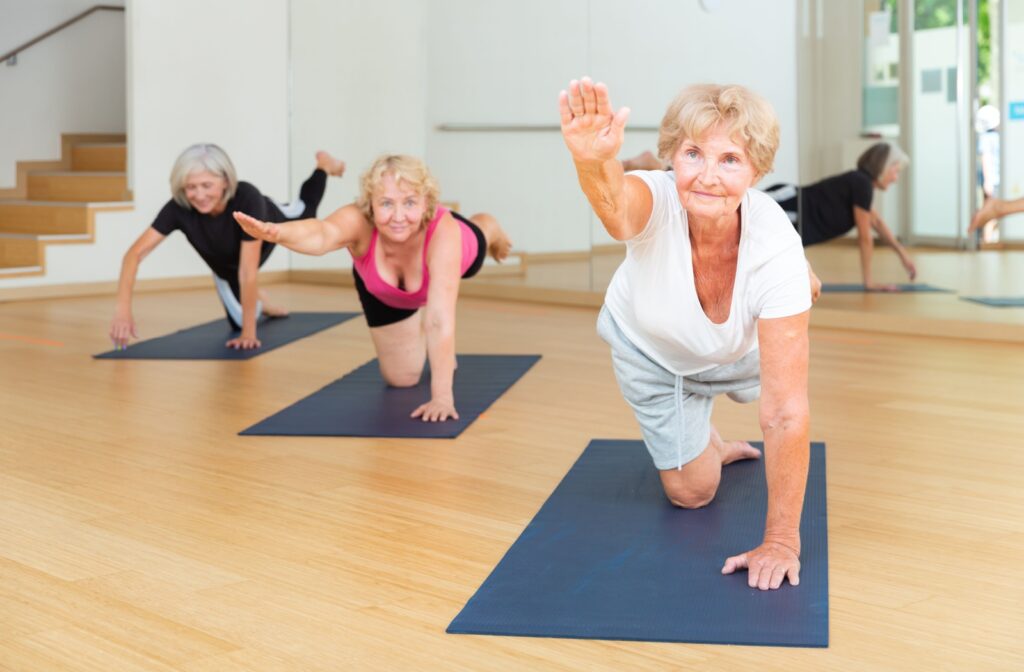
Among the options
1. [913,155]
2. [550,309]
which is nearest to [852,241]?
[913,155]

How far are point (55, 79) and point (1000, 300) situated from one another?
18.8 ft

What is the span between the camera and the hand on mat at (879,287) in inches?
205

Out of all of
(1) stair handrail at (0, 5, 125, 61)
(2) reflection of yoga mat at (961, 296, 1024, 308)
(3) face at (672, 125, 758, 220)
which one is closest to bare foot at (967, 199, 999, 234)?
(2) reflection of yoga mat at (961, 296, 1024, 308)

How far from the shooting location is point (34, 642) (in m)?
1.76

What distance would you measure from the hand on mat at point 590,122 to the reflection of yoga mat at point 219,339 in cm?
298

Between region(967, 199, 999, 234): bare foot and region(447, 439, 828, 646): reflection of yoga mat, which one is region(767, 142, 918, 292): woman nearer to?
region(967, 199, 999, 234): bare foot

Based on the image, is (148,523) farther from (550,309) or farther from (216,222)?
(550,309)

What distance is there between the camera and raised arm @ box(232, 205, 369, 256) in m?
2.64

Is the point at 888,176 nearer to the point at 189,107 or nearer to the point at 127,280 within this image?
the point at 127,280

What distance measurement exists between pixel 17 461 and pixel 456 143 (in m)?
3.96

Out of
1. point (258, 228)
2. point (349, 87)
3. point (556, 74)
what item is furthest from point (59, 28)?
point (258, 228)

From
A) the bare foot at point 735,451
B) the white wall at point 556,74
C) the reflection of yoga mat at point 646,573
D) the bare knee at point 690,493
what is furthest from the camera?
the white wall at point 556,74

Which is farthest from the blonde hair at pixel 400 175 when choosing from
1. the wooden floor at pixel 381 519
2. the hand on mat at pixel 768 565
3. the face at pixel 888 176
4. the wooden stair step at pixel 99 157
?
the wooden stair step at pixel 99 157

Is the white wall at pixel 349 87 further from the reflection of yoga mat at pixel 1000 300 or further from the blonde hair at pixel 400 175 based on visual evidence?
the blonde hair at pixel 400 175
